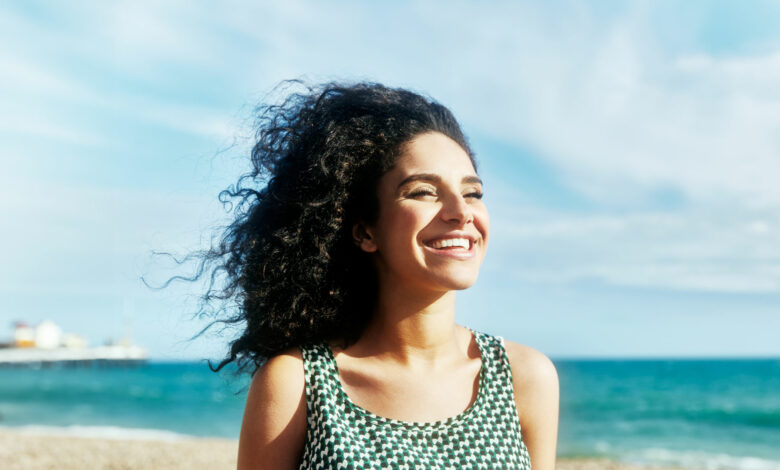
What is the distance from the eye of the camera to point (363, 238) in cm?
284

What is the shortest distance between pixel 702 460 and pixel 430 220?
21.7m

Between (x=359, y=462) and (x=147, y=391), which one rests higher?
(x=147, y=391)

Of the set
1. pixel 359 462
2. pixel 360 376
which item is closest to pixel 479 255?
pixel 360 376

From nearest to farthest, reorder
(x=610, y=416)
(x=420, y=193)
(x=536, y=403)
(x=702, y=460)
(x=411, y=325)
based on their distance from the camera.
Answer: (x=420, y=193)
(x=411, y=325)
(x=536, y=403)
(x=702, y=460)
(x=610, y=416)

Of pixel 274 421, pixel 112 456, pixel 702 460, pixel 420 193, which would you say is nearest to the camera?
pixel 274 421

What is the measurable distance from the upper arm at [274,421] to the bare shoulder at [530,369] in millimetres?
908

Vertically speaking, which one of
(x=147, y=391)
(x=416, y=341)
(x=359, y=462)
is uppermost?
(x=147, y=391)

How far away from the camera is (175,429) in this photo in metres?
30.8

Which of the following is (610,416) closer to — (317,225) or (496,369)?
(496,369)

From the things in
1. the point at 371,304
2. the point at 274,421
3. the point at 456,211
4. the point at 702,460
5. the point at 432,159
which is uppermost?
the point at 702,460

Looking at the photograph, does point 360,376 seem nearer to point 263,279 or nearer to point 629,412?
point 263,279

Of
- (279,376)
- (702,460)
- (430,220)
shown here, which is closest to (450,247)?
(430,220)

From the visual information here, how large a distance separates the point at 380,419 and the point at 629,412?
3463cm

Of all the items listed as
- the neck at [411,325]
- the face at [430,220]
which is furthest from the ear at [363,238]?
the neck at [411,325]
